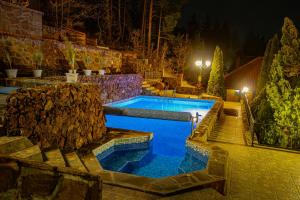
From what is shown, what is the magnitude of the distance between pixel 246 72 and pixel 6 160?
2139 centimetres

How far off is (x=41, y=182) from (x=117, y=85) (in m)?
12.2

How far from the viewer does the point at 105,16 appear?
22312 millimetres

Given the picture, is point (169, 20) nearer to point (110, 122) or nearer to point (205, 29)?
point (205, 29)

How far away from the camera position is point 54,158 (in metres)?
4.68

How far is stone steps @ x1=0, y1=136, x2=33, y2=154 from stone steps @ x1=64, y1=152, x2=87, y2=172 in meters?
0.96

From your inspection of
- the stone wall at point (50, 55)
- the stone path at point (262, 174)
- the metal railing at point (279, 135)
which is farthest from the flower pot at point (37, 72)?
the metal railing at point (279, 135)

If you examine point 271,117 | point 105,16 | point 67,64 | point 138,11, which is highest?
point 138,11

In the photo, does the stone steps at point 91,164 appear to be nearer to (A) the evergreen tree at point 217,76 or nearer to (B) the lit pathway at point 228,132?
(B) the lit pathway at point 228,132

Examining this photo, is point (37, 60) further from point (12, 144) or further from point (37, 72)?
point (12, 144)

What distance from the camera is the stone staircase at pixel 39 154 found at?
13.0 feet

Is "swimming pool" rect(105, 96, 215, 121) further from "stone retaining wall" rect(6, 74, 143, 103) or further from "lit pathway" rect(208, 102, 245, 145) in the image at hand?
"lit pathway" rect(208, 102, 245, 145)

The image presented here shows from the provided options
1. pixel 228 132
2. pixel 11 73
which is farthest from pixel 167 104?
pixel 11 73

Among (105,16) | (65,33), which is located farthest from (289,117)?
(105,16)

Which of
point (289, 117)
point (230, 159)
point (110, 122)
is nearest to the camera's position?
point (230, 159)
